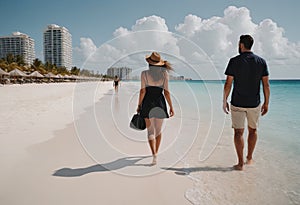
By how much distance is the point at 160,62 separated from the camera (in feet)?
11.4

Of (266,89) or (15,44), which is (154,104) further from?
(15,44)

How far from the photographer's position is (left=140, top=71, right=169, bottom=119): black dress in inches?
137

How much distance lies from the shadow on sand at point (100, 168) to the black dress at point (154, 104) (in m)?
0.88

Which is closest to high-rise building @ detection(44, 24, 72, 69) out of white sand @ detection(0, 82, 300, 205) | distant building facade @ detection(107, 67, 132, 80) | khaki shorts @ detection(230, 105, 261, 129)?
distant building facade @ detection(107, 67, 132, 80)

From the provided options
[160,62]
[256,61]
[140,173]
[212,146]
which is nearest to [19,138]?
[140,173]

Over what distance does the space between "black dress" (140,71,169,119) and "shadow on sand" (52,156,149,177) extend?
881 millimetres

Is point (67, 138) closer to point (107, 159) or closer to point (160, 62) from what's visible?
point (107, 159)

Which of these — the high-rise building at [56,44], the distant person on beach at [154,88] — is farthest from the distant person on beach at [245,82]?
the high-rise building at [56,44]

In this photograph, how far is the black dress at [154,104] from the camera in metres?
3.48

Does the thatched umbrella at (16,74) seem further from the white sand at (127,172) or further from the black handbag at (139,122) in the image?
the black handbag at (139,122)

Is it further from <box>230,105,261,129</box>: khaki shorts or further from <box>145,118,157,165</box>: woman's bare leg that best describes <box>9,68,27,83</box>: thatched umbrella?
<box>230,105,261,129</box>: khaki shorts

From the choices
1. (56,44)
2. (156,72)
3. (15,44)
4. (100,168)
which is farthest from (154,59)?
(15,44)

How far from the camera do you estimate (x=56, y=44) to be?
12438cm

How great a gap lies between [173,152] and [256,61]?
2.24 m
